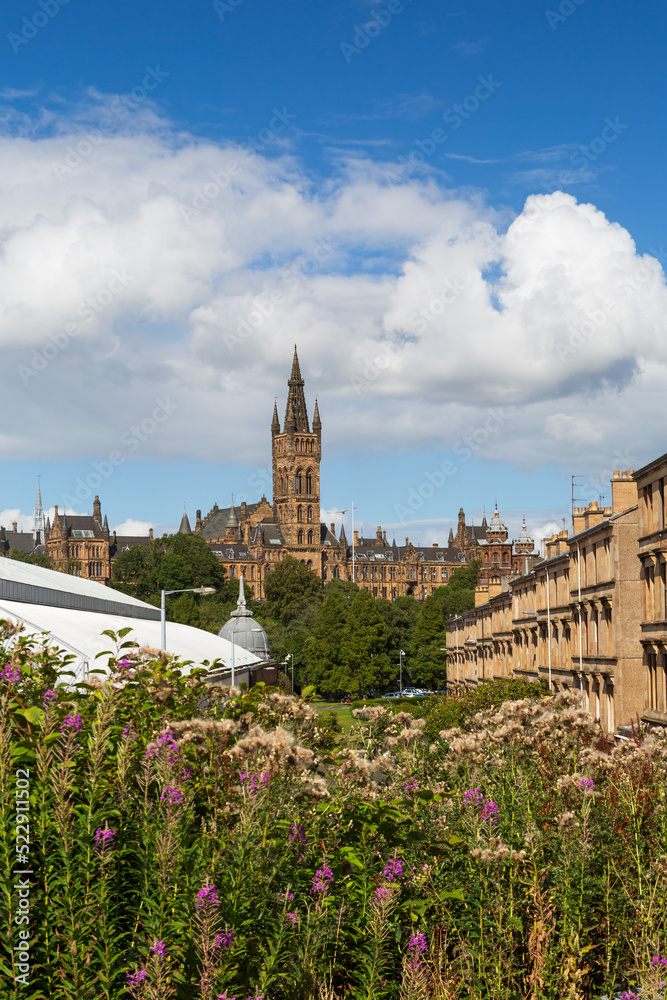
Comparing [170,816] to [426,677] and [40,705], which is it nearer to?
[40,705]

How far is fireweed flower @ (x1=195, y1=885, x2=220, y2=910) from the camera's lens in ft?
19.6

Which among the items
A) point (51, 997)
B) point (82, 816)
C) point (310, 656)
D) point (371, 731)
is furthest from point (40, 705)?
point (310, 656)

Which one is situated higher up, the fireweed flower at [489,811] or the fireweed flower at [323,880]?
the fireweed flower at [489,811]

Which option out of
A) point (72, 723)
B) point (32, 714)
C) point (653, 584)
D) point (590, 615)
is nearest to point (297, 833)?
point (72, 723)

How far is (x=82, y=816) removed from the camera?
20.5 feet

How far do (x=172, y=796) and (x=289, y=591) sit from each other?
481ft

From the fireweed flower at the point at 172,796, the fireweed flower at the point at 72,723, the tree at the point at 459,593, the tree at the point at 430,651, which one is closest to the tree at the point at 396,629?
the tree at the point at 430,651

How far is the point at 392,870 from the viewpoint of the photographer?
7.33 metres

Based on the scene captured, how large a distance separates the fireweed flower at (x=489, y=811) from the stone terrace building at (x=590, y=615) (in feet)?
72.4

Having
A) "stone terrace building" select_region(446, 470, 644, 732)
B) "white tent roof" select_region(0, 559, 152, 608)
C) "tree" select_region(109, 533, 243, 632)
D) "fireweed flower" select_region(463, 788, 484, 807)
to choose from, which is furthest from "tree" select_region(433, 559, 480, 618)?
"fireweed flower" select_region(463, 788, 484, 807)

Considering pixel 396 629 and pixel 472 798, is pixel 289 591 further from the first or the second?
pixel 472 798

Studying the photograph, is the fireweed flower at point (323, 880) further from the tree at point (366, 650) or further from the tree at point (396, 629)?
the tree at point (396, 629)

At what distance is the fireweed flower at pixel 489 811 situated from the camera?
8320 mm

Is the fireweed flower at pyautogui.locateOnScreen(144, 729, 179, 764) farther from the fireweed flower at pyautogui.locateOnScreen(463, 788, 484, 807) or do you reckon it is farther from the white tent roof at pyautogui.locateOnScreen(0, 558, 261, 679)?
the white tent roof at pyautogui.locateOnScreen(0, 558, 261, 679)
